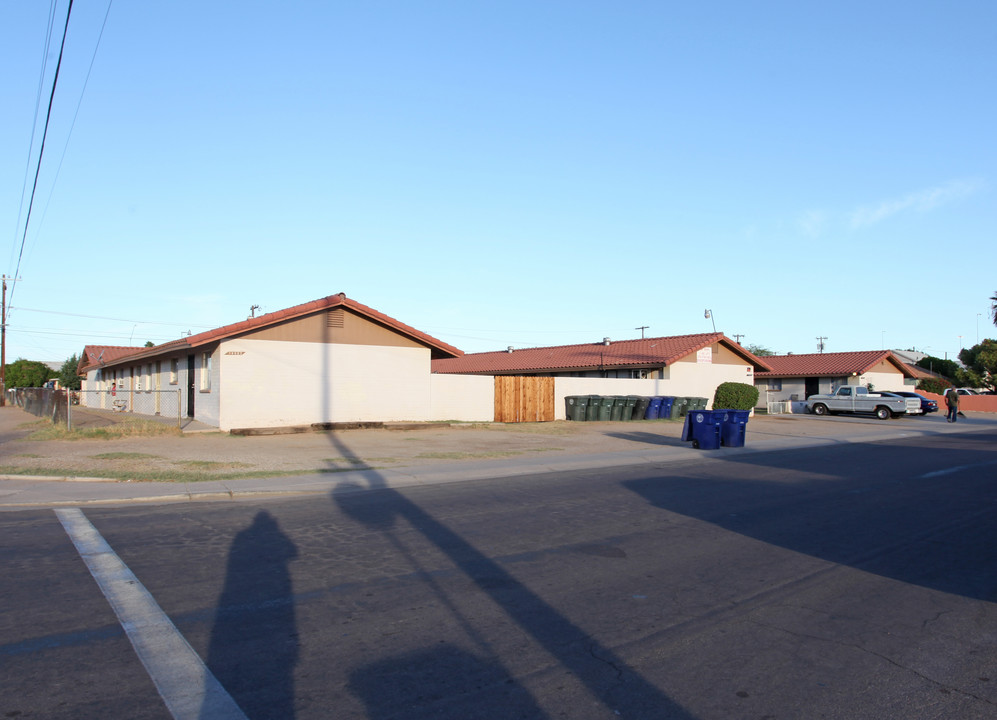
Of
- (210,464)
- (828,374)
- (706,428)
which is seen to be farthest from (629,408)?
(828,374)

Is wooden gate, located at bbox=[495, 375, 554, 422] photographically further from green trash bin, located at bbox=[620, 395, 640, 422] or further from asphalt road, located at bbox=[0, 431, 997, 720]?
asphalt road, located at bbox=[0, 431, 997, 720]

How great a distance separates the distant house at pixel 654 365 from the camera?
35.1 meters

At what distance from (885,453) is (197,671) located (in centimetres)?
1966

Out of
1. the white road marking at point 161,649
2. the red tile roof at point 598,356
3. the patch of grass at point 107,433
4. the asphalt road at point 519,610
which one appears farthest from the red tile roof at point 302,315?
the white road marking at point 161,649

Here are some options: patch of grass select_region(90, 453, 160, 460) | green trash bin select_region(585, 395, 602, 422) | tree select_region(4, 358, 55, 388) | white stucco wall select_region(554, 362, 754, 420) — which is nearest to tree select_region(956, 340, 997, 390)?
white stucco wall select_region(554, 362, 754, 420)

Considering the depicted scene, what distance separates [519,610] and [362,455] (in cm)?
1213

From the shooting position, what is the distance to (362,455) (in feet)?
57.2

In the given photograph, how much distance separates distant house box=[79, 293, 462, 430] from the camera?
22250mm

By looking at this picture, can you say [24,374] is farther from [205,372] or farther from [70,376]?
[205,372]

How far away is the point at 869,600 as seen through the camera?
6188 millimetres

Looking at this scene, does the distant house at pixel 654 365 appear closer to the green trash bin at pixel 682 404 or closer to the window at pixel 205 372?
the green trash bin at pixel 682 404

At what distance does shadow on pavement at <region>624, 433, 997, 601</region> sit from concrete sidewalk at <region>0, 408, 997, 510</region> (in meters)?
2.87

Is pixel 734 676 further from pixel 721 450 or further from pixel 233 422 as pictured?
pixel 233 422

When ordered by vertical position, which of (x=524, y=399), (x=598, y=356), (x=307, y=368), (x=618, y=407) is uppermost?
(x=598, y=356)
